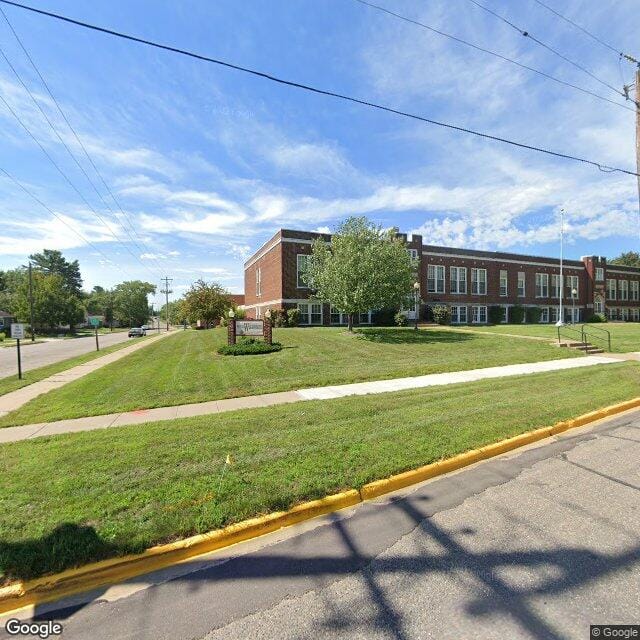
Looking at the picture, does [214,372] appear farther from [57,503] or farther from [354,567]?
[354,567]

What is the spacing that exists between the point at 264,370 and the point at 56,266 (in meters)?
110

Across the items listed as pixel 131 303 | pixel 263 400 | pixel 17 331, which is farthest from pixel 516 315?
pixel 131 303

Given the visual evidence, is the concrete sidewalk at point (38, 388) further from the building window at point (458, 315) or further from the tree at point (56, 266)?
the tree at point (56, 266)

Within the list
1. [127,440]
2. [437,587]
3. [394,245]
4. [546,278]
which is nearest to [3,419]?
[127,440]

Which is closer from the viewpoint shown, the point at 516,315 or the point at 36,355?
the point at 36,355

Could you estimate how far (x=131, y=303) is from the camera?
9981cm

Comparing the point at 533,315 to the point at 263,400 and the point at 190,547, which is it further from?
the point at 190,547

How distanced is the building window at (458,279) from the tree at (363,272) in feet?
63.5

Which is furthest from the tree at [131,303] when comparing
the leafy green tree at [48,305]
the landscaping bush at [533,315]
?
the landscaping bush at [533,315]

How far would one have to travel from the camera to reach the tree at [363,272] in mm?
21094

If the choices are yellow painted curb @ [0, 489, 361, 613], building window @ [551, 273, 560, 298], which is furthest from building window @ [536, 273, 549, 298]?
yellow painted curb @ [0, 489, 361, 613]

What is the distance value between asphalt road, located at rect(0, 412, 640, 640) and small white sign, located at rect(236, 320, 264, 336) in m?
14.2

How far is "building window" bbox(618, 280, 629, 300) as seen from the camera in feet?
174

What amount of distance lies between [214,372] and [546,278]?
158ft
